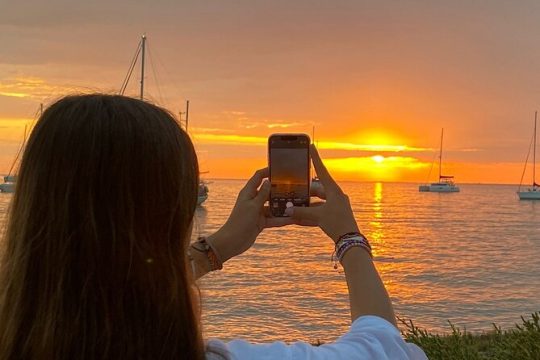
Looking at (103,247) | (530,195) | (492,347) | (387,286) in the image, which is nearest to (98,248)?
(103,247)

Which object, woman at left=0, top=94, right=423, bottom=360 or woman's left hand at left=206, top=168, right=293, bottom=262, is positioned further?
woman's left hand at left=206, top=168, right=293, bottom=262

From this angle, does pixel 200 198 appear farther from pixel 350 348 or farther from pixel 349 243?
pixel 350 348

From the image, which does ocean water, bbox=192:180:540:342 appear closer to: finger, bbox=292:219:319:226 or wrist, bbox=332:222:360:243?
finger, bbox=292:219:319:226

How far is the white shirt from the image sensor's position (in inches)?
42.0

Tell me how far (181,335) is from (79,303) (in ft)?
0.55

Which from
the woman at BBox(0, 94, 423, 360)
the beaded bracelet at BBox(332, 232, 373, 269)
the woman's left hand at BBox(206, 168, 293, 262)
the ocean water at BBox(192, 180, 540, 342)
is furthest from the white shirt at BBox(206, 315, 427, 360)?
the ocean water at BBox(192, 180, 540, 342)

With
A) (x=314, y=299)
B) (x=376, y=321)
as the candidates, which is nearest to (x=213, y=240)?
(x=376, y=321)

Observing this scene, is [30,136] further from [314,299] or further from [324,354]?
[314,299]

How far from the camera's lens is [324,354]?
1.08 m

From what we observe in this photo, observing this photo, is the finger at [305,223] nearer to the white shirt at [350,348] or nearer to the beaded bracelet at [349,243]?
the beaded bracelet at [349,243]

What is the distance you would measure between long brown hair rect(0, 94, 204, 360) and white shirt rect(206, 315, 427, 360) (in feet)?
0.25

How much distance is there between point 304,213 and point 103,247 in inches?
23.1

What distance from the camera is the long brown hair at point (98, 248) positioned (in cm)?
101

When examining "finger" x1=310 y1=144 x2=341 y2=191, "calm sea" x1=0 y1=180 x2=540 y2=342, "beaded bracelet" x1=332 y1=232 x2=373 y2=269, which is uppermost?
"finger" x1=310 y1=144 x2=341 y2=191
